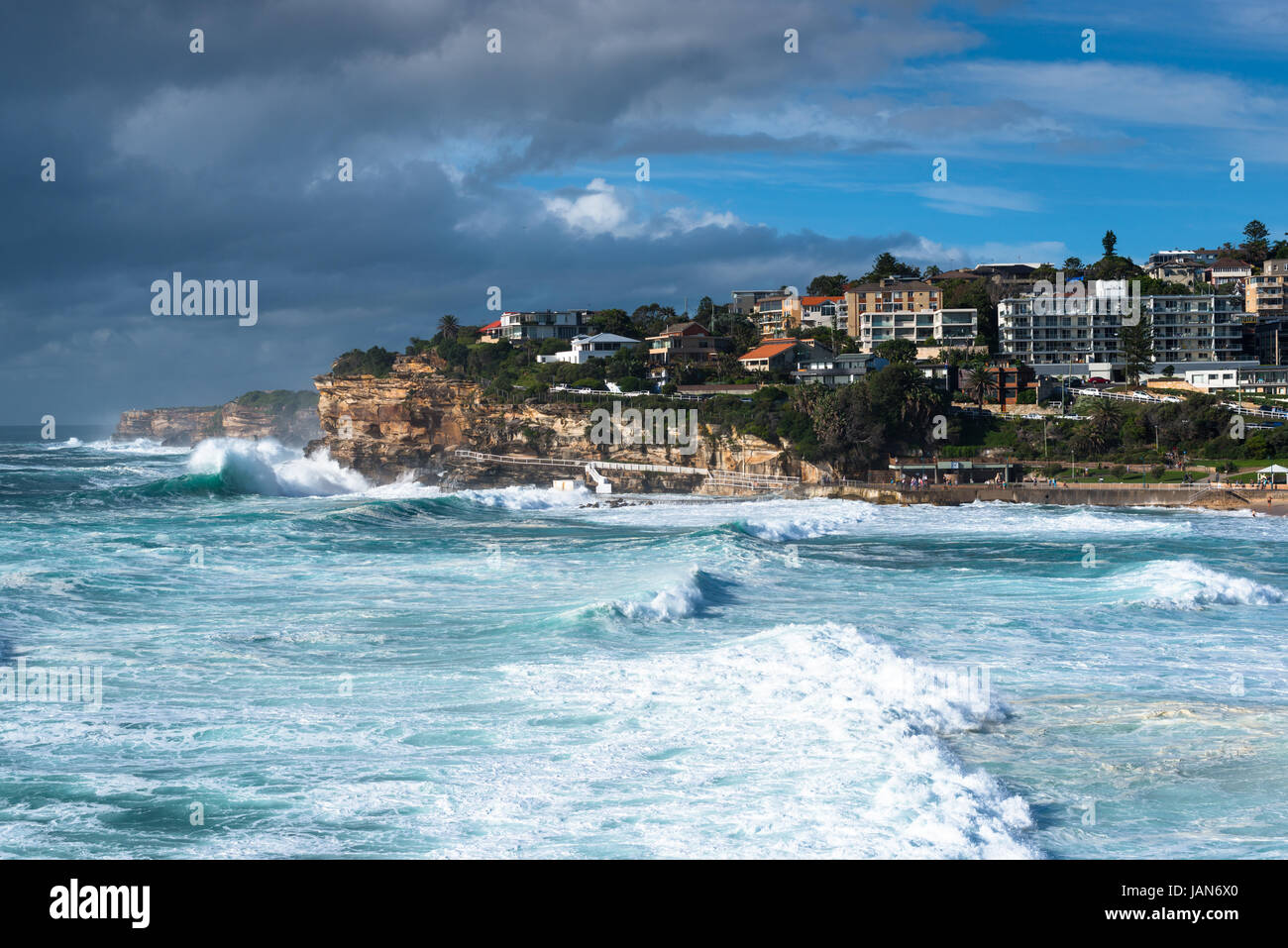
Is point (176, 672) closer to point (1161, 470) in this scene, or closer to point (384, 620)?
point (384, 620)

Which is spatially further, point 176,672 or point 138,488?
point 138,488

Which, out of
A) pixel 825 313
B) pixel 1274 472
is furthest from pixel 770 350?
pixel 1274 472

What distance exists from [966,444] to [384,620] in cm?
5584

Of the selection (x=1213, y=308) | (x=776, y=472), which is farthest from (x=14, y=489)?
(x=1213, y=308)

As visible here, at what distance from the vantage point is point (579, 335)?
363ft

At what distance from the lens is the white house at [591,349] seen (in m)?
97.7

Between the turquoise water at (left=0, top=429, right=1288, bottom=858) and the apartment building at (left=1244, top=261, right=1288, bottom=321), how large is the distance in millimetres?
95614

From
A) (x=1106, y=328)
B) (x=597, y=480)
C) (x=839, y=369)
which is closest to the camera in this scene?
(x=597, y=480)

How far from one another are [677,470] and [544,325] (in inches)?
1838

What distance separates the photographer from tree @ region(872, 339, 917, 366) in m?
90.5

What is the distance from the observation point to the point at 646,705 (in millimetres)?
17406

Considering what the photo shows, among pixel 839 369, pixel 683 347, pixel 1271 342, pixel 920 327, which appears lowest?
pixel 839 369

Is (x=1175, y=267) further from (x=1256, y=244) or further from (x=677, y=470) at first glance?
(x=677, y=470)

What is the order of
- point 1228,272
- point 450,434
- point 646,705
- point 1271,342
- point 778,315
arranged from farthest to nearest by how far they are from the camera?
point 1228,272
point 778,315
point 1271,342
point 450,434
point 646,705
